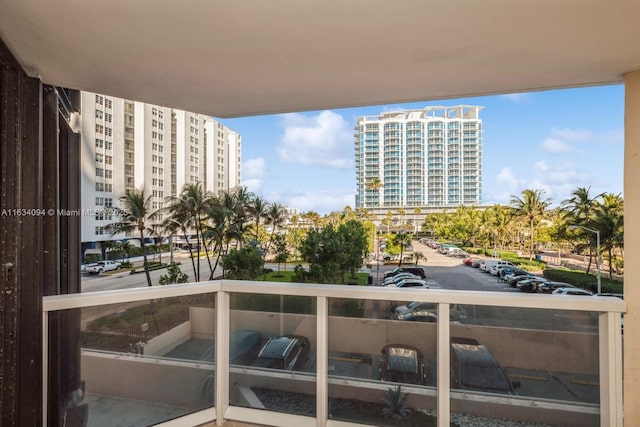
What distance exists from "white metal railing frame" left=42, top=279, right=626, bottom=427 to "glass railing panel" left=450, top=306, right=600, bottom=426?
35mm

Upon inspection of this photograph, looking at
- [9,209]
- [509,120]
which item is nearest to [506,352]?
[9,209]

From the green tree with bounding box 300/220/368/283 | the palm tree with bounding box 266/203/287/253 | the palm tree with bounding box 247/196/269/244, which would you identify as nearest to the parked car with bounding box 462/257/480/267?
the green tree with bounding box 300/220/368/283

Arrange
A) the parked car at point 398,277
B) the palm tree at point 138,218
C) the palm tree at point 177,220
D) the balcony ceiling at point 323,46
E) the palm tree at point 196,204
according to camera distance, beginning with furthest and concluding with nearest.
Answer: the parked car at point 398,277 < the palm tree at point 177,220 < the palm tree at point 196,204 < the palm tree at point 138,218 < the balcony ceiling at point 323,46

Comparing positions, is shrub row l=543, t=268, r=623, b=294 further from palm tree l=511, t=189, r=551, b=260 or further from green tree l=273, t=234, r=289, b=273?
green tree l=273, t=234, r=289, b=273

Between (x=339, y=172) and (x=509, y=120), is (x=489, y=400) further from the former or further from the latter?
(x=339, y=172)

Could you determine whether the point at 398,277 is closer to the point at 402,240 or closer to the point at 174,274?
the point at 402,240

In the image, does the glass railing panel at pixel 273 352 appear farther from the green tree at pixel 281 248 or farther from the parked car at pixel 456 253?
the green tree at pixel 281 248

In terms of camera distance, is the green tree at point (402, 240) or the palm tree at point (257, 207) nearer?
the green tree at point (402, 240)

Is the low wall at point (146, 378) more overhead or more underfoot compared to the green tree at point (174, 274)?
more overhead

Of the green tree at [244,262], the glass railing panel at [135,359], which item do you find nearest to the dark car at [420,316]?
the glass railing panel at [135,359]

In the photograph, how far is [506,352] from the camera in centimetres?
159

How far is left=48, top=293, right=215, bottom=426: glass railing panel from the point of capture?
1583 millimetres

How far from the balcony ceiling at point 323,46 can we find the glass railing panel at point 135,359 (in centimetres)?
121

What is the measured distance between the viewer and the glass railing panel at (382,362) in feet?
5.48
